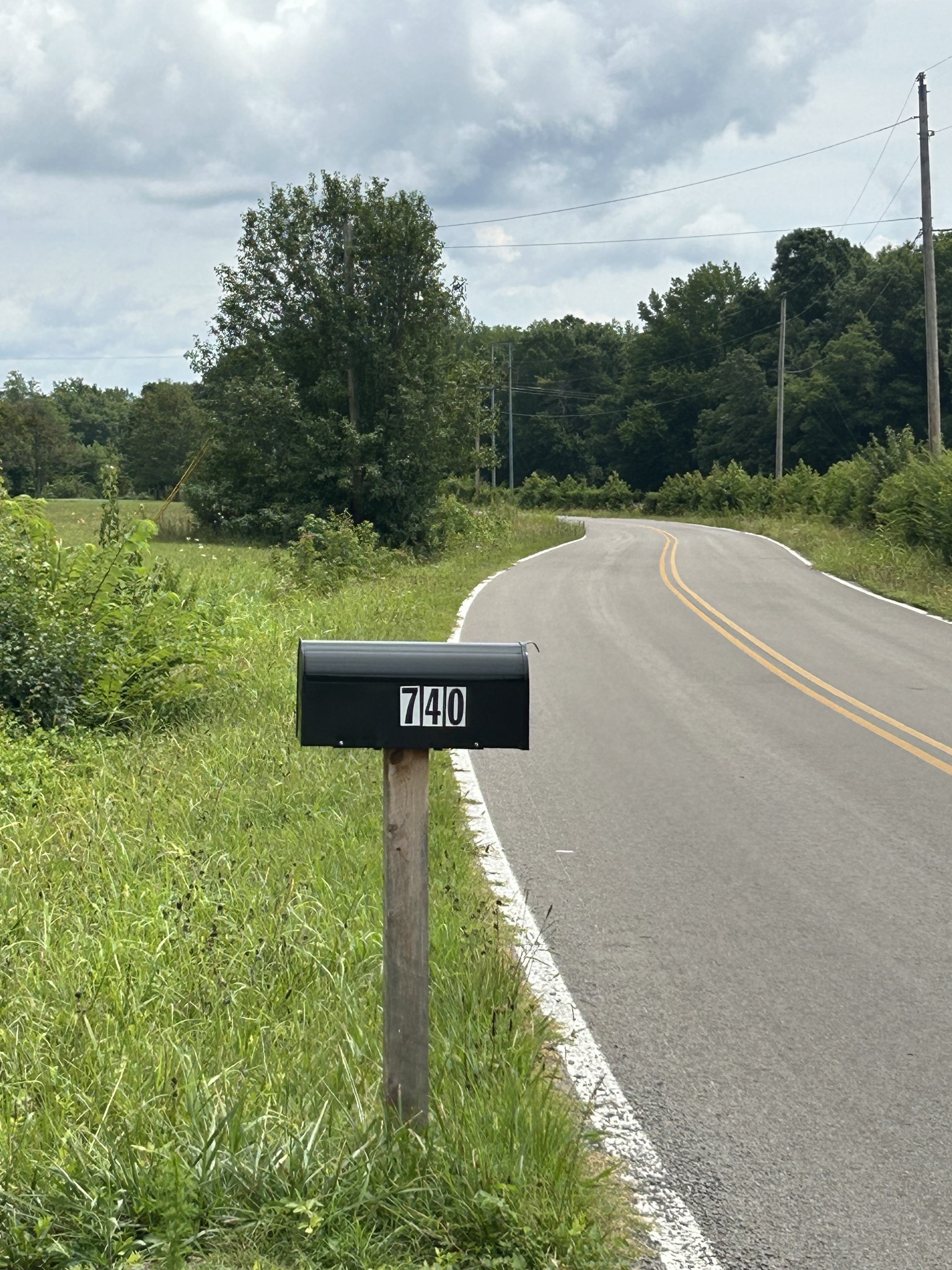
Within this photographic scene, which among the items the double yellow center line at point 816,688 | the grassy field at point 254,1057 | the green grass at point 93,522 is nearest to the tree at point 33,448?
the green grass at point 93,522

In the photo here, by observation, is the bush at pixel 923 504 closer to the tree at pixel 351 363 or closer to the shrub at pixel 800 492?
the tree at pixel 351 363

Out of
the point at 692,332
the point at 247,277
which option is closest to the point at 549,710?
the point at 247,277

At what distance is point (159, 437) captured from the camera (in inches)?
4163

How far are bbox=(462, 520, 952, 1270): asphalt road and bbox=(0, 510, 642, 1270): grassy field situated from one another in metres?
0.44

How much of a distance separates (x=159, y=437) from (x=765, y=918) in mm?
105349

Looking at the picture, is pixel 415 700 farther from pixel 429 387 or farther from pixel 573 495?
pixel 573 495

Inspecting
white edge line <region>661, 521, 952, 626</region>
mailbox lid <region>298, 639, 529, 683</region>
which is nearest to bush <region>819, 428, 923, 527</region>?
white edge line <region>661, 521, 952, 626</region>

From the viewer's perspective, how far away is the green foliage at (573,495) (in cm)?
8481

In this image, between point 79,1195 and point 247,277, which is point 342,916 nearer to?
point 79,1195

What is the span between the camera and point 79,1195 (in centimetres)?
309

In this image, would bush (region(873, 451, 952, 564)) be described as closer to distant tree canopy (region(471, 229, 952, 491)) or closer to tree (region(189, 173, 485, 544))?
tree (region(189, 173, 485, 544))

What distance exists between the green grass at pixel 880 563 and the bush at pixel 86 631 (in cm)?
1284

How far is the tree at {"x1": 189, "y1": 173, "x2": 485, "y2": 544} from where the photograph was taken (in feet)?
109

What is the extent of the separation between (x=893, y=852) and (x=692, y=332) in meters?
94.6
